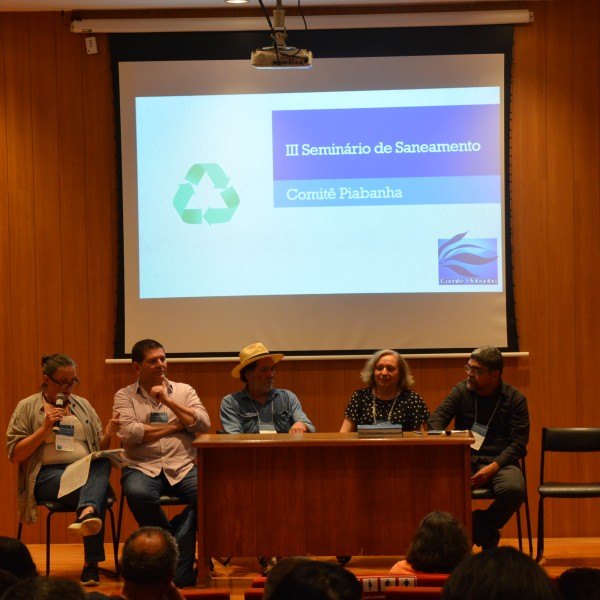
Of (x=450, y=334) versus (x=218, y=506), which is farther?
(x=450, y=334)

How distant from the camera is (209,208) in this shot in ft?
20.7

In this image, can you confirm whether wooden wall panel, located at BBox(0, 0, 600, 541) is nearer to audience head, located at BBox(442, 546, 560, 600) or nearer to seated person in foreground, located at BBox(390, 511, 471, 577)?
seated person in foreground, located at BBox(390, 511, 471, 577)

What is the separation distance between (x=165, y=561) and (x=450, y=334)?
12.5 feet

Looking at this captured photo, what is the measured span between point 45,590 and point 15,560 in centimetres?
71

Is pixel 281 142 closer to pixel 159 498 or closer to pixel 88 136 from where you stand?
pixel 88 136

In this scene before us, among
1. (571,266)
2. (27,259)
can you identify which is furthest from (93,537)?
(571,266)

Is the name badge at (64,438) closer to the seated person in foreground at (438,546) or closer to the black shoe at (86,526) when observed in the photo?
the black shoe at (86,526)

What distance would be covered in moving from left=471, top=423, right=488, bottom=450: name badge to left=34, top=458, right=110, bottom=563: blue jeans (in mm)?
2103

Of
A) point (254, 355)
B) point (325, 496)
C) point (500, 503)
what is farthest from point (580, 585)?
point (254, 355)

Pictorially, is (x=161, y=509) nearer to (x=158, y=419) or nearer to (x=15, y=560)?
(x=158, y=419)

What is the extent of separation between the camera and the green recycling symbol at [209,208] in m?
6.30

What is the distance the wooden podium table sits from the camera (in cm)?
490

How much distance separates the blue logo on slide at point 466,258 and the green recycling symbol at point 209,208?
1435 mm

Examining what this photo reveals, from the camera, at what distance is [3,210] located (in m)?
6.37
